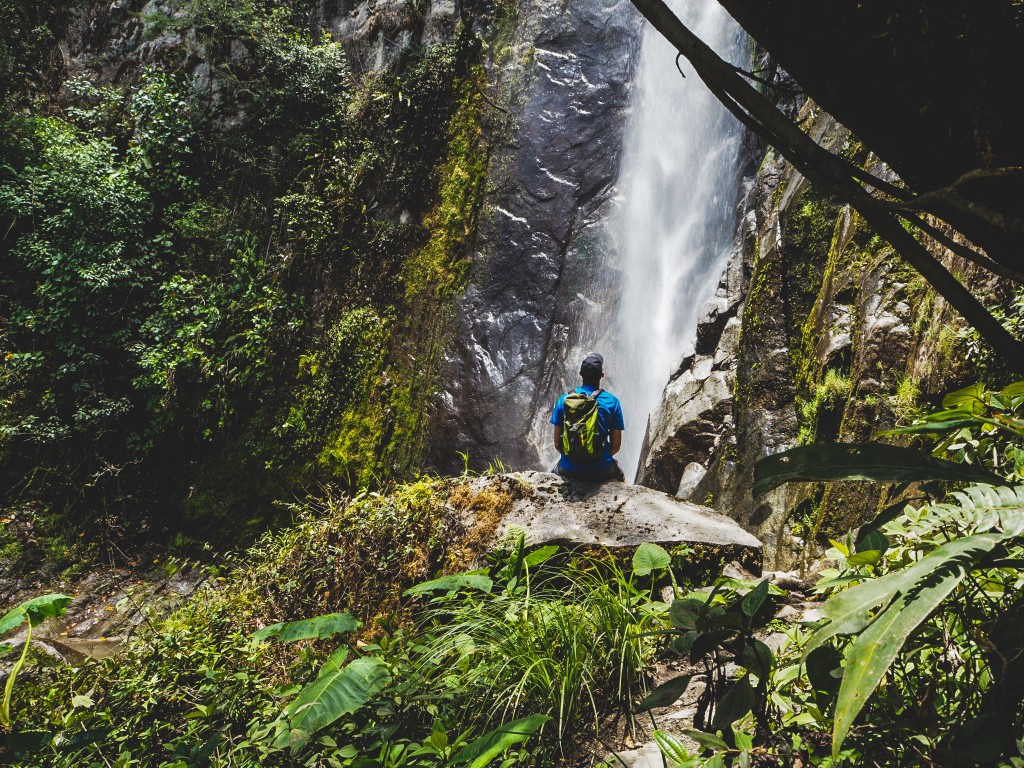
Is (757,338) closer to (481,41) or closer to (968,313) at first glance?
(968,313)

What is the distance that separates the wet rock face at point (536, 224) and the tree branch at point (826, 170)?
23.2 ft

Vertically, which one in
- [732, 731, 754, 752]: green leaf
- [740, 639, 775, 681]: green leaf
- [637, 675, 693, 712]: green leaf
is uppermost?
[740, 639, 775, 681]: green leaf

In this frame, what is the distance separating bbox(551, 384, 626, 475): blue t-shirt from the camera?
4492 millimetres

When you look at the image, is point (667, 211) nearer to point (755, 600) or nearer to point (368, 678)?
point (368, 678)

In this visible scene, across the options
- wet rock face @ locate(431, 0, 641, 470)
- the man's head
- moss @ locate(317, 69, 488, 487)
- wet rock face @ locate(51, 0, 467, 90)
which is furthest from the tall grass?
wet rock face @ locate(51, 0, 467, 90)

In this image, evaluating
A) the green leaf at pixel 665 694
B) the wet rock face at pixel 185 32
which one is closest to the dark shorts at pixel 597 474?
Result: the green leaf at pixel 665 694

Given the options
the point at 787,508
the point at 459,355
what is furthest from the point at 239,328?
the point at 787,508

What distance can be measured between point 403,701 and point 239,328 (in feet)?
28.7

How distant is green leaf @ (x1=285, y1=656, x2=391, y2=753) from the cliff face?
2.01 metres

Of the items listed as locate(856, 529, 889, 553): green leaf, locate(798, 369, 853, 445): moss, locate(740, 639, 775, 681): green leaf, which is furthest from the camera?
locate(798, 369, 853, 445): moss

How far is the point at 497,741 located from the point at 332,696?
22.5 inches

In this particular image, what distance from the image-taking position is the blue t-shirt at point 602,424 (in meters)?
4.49

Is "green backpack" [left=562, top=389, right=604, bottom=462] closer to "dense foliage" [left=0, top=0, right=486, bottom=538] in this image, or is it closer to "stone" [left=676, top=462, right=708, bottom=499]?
"stone" [left=676, top=462, right=708, bottom=499]

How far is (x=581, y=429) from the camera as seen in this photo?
4.45 m
